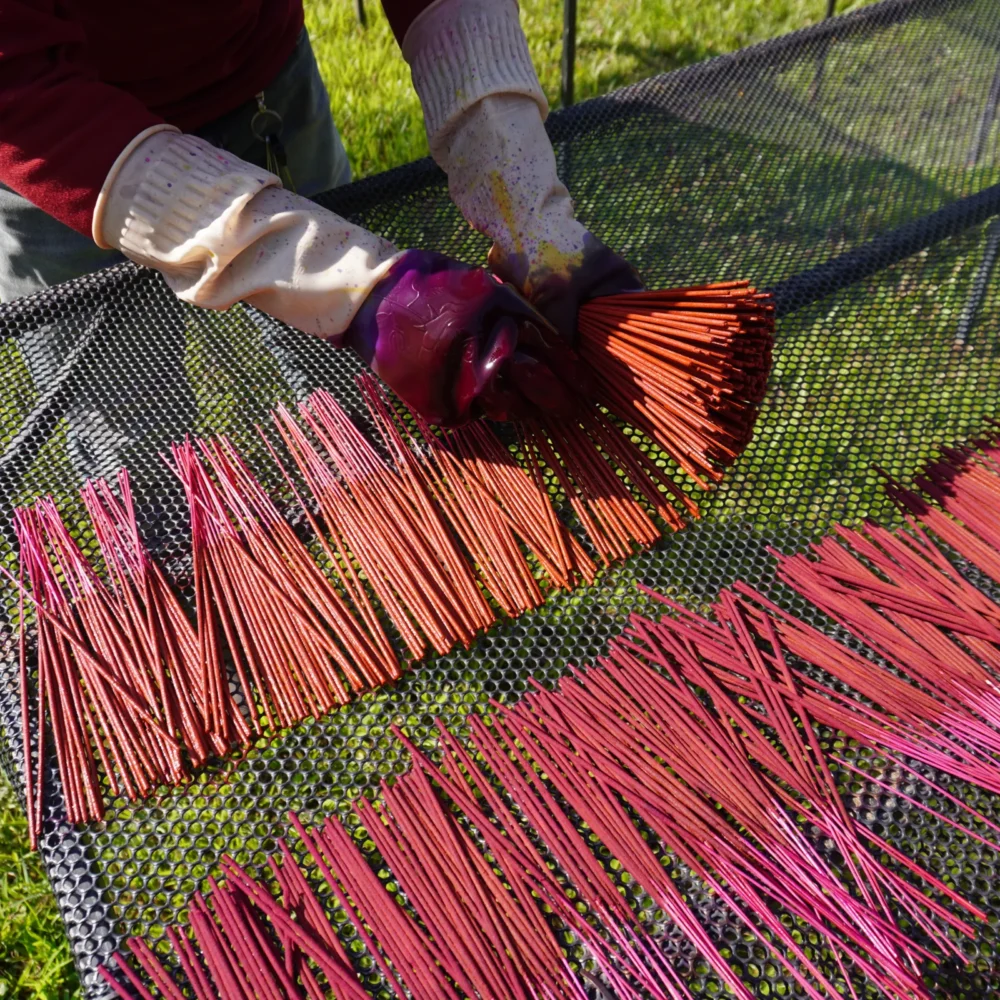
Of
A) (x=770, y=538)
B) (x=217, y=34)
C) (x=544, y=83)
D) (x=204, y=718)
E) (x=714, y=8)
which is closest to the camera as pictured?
(x=204, y=718)

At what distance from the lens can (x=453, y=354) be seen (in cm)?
127

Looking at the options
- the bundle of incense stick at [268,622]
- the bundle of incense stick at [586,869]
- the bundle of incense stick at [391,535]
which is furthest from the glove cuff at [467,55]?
the bundle of incense stick at [586,869]

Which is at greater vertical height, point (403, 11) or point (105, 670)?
point (403, 11)

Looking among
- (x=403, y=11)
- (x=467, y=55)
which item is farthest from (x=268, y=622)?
(x=403, y=11)

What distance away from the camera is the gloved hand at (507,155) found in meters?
1.44

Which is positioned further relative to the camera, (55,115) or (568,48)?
(568,48)

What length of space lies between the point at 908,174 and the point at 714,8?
2127mm

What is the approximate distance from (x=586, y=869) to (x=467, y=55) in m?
1.34

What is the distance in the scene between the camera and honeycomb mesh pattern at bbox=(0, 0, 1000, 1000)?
112 centimetres

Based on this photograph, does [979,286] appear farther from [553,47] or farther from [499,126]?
[553,47]

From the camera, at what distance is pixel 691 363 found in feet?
4.15

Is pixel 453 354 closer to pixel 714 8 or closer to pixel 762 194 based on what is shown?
pixel 762 194

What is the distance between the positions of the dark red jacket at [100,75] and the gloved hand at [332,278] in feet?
0.17

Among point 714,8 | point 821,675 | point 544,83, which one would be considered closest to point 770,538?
point 821,675
